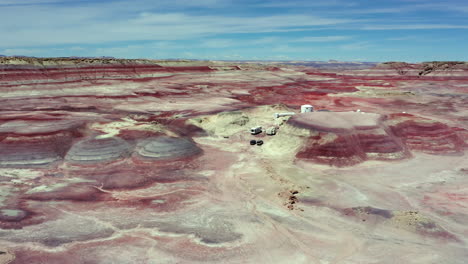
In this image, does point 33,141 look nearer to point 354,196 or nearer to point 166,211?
point 166,211

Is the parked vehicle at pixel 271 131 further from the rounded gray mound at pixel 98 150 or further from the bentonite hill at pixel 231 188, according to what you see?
the rounded gray mound at pixel 98 150

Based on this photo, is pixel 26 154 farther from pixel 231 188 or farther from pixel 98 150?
pixel 231 188

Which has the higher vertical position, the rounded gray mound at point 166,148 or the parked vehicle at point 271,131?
the parked vehicle at point 271,131

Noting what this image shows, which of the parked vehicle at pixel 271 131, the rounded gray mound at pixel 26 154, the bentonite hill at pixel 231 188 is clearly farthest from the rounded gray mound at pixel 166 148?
the parked vehicle at pixel 271 131

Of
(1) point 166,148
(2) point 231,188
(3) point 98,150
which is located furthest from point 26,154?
(2) point 231,188

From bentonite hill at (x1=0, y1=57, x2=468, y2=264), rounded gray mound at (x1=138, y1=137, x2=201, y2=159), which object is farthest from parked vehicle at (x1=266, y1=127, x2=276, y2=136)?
rounded gray mound at (x1=138, y1=137, x2=201, y2=159)

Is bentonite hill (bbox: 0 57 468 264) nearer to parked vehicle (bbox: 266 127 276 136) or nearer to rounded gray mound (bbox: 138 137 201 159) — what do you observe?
rounded gray mound (bbox: 138 137 201 159)

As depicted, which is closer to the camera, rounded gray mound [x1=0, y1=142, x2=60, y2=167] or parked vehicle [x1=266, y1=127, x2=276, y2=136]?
rounded gray mound [x1=0, y1=142, x2=60, y2=167]
